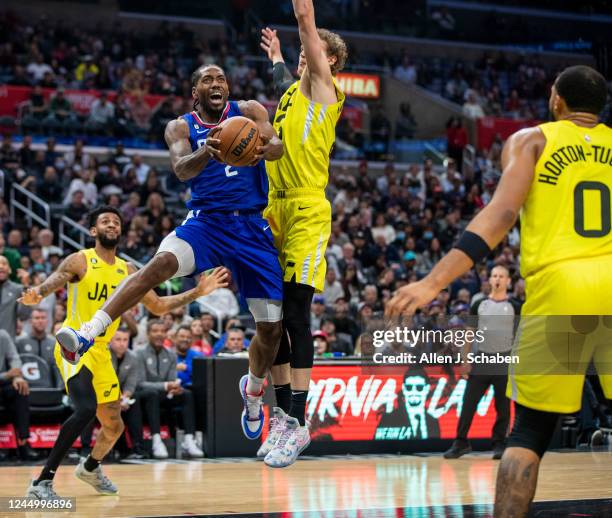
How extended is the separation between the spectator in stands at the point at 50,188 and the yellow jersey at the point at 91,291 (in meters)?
8.58

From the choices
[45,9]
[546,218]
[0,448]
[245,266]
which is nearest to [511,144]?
[546,218]

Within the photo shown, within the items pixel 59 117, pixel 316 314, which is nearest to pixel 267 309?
pixel 316 314

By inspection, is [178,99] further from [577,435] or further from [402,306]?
[402,306]

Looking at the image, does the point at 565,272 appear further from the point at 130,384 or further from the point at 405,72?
the point at 405,72

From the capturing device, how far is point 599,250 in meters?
4.50

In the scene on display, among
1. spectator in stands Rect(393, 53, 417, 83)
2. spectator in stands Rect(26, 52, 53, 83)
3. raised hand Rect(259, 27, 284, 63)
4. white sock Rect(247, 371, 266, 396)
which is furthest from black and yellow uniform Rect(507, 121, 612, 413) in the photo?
spectator in stands Rect(393, 53, 417, 83)

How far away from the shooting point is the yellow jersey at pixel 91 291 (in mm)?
9117

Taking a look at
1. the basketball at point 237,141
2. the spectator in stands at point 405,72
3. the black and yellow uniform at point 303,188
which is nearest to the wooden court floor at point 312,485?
the black and yellow uniform at point 303,188

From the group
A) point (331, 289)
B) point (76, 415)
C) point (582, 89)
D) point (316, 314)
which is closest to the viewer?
point (582, 89)

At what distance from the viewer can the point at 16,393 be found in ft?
38.2

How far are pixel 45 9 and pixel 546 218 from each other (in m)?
24.0

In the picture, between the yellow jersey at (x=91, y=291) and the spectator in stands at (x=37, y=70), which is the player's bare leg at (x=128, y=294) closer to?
the yellow jersey at (x=91, y=291)

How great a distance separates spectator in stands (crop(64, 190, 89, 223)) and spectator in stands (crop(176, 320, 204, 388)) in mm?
4396

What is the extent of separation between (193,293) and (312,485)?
236cm
